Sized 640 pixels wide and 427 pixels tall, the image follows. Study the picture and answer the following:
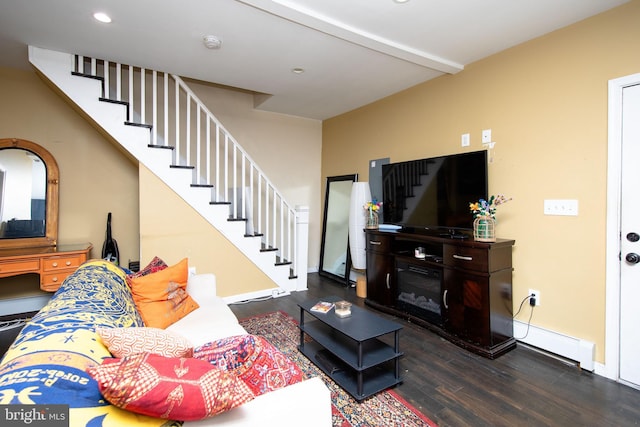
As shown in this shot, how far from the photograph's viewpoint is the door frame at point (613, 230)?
2125 mm

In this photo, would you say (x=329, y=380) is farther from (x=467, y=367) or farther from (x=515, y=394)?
(x=515, y=394)

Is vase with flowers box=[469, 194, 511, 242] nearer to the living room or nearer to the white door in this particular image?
the living room

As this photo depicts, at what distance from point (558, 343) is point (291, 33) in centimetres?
334

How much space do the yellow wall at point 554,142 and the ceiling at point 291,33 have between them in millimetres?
174

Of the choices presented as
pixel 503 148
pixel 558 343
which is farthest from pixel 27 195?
pixel 558 343

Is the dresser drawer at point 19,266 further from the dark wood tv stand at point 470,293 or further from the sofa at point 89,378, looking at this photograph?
the dark wood tv stand at point 470,293

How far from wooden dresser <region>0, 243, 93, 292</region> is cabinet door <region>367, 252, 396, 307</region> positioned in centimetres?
315

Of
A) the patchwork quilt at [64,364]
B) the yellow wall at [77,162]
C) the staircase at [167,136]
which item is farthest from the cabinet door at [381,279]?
the yellow wall at [77,162]

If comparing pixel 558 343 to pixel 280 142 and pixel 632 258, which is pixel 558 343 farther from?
pixel 280 142

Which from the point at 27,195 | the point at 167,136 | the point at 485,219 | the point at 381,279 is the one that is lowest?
the point at 381,279

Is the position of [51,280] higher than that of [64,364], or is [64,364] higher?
[64,364]

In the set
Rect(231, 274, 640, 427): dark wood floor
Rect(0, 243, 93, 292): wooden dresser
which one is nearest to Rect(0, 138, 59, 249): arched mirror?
Rect(0, 243, 93, 292): wooden dresser

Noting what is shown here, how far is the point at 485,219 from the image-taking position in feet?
8.36

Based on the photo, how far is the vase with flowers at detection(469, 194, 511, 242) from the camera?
2537 mm
